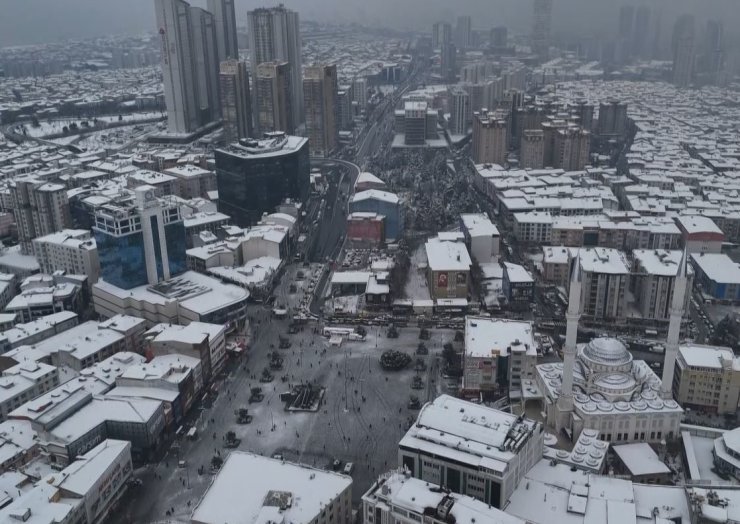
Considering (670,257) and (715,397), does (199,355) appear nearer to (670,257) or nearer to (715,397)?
(715,397)

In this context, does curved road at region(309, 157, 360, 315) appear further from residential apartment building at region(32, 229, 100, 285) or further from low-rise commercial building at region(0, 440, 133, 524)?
low-rise commercial building at region(0, 440, 133, 524)

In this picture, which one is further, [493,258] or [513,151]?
[513,151]

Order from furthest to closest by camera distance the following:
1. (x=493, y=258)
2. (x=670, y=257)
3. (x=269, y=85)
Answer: (x=269, y=85) < (x=493, y=258) < (x=670, y=257)

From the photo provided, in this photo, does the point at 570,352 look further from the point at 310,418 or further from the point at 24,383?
the point at 24,383

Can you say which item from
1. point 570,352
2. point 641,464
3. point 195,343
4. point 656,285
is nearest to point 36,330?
point 195,343

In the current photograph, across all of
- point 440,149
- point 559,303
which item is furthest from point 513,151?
point 559,303

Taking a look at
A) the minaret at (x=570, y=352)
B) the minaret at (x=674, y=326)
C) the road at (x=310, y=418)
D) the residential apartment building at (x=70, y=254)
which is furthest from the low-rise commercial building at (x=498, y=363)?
the residential apartment building at (x=70, y=254)
